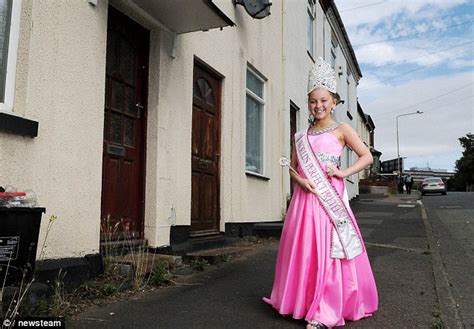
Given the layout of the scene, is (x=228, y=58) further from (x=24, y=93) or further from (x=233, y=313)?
(x=233, y=313)

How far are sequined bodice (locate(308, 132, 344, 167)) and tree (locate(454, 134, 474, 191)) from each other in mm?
81190

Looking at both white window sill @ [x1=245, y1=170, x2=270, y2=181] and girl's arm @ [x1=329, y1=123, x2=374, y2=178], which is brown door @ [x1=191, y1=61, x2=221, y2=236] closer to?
white window sill @ [x1=245, y1=170, x2=270, y2=181]

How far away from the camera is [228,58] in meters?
7.48

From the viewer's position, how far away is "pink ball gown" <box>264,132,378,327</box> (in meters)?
3.17

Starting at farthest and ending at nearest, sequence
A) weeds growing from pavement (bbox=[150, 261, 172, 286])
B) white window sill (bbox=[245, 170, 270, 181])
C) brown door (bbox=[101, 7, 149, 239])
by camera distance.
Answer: white window sill (bbox=[245, 170, 270, 181]), brown door (bbox=[101, 7, 149, 239]), weeds growing from pavement (bbox=[150, 261, 172, 286])

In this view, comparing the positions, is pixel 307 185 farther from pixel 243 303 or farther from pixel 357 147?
pixel 243 303

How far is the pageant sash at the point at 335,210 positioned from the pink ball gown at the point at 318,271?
4 centimetres

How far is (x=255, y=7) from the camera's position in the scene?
8055mm

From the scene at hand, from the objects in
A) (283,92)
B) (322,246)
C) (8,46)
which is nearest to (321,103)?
(322,246)

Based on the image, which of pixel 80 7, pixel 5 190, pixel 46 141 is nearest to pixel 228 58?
pixel 80 7

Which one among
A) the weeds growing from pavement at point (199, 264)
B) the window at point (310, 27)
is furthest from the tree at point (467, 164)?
the weeds growing from pavement at point (199, 264)

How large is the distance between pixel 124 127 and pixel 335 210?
9.50ft

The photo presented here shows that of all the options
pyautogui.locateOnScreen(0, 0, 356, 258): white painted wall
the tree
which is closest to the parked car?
pyautogui.locateOnScreen(0, 0, 356, 258): white painted wall

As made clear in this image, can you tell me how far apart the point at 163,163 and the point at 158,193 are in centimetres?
39
